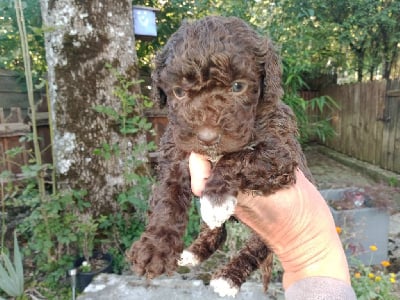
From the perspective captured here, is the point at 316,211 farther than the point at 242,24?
Yes

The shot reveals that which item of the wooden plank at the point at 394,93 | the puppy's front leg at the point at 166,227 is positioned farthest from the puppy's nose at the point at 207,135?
the wooden plank at the point at 394,93

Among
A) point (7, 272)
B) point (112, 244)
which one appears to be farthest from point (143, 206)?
point (7, 272)

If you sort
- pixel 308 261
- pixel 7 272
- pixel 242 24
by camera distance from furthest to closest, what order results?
pixel 7 272, pixel 308 261, pixel 242 24

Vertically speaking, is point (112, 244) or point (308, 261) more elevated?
point (308, 261)

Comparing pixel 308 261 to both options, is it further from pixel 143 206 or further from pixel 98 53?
pixel 98 53

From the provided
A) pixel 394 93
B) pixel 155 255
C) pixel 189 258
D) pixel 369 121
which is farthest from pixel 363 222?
pixel 369 121

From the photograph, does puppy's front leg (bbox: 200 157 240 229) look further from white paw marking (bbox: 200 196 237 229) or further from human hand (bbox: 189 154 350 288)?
human hand (bbox: 189 154 350 288)

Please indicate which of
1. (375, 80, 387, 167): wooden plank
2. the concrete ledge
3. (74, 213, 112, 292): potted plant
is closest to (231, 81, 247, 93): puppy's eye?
the concrete ledge
